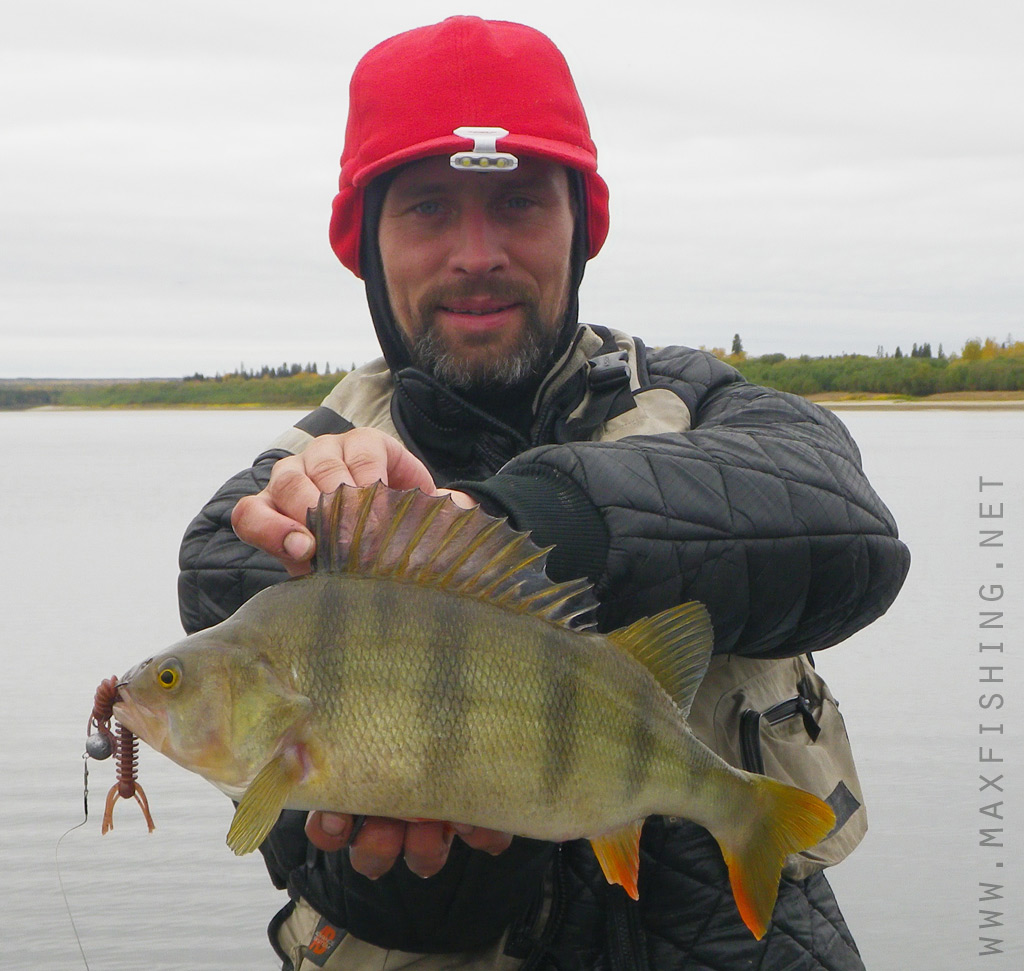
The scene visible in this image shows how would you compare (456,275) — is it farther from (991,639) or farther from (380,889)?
(991,639)

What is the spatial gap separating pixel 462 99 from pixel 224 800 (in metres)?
4.09

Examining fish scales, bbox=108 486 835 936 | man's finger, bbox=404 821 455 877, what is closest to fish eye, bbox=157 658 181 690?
fish scales, bbox=108 486 835 936

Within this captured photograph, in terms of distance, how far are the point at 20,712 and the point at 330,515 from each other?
230 inches

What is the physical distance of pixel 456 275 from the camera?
10.3 ft

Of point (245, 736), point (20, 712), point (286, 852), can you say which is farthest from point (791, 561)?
point (20, 712)

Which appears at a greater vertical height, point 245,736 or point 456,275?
point 456,275

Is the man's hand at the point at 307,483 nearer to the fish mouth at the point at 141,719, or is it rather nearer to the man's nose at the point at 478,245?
the fish mouth at the point at 141,719

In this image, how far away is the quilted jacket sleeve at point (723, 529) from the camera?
217cm

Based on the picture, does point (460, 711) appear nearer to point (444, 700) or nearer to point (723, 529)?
point (444, 700)

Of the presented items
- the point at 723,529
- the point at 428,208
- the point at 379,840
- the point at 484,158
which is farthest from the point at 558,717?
the point at 428,208

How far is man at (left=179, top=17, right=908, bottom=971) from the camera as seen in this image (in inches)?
85.7

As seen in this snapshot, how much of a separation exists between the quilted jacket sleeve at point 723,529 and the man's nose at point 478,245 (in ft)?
3.03

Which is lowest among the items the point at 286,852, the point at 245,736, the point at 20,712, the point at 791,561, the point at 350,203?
the point at 20,712

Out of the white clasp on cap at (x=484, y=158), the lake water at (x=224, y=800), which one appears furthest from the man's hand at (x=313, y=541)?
the lake water at (x=224, y=800)
